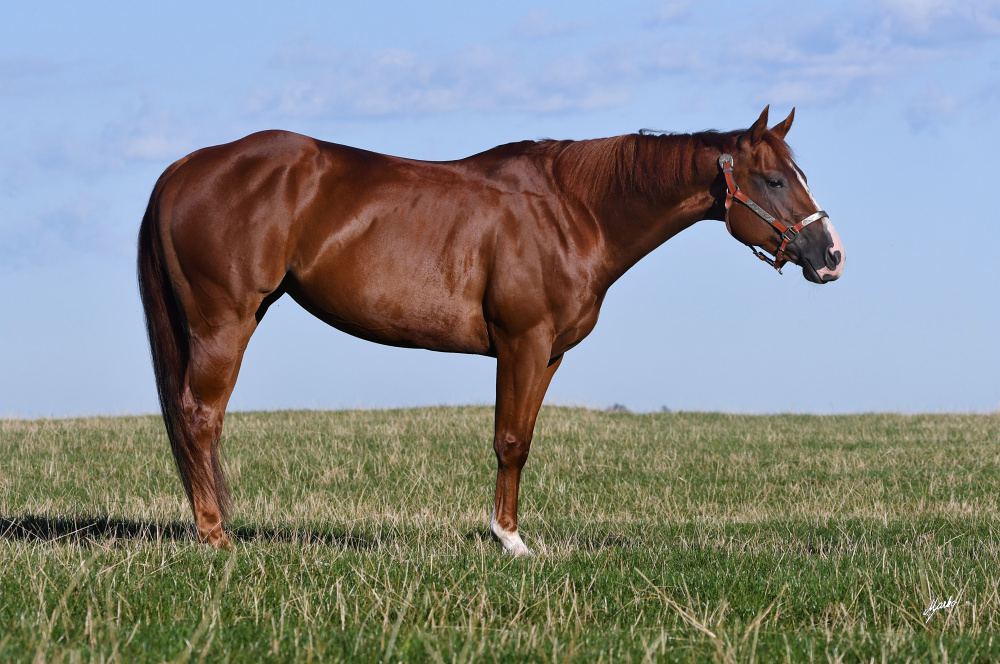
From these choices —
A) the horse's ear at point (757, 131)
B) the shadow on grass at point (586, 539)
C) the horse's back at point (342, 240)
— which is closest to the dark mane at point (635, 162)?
the horse's ear at point (757, 131)

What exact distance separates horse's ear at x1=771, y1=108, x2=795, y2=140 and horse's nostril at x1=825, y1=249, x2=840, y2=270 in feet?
2.94

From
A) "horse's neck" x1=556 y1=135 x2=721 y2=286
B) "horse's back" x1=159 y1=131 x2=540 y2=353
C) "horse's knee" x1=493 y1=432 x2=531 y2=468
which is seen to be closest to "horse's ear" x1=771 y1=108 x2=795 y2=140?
"horse's neck" x1=556 y1=135 x2=721 y2=286

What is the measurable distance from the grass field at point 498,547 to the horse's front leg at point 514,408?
0.72 feet

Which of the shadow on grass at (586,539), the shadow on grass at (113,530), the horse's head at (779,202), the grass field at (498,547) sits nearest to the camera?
the grass field at (498,547)

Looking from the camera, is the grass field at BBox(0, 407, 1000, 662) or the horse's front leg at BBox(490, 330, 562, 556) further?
the horse's front leg at BBox(490, 330, 562, 556)

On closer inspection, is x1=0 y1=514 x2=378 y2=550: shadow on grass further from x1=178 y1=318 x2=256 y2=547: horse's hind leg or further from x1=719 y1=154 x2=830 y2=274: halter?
x1=719 y1=154 x2=830 y2=274: halter

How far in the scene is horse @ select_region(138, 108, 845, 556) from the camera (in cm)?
646

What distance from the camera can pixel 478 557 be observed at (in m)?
5.70

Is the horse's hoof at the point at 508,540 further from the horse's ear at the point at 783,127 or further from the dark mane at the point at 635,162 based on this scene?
the horse's ear at the point at 783,127

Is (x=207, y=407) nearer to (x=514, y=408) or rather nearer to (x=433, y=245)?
(x=433, y=245)

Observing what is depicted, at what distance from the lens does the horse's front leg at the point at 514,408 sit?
6.47m

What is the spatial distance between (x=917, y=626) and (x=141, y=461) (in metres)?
10.1

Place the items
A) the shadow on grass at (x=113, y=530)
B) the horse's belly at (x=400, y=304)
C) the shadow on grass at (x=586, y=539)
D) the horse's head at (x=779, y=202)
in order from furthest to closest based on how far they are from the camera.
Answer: the shadow on grass at (x=586, y=539) → the shadow on grass at (x=113, y=530) → the horse's head at (x=779, y=202) → the horse's belly at (x=400, y=304)

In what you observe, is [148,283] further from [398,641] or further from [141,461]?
[141,461]
